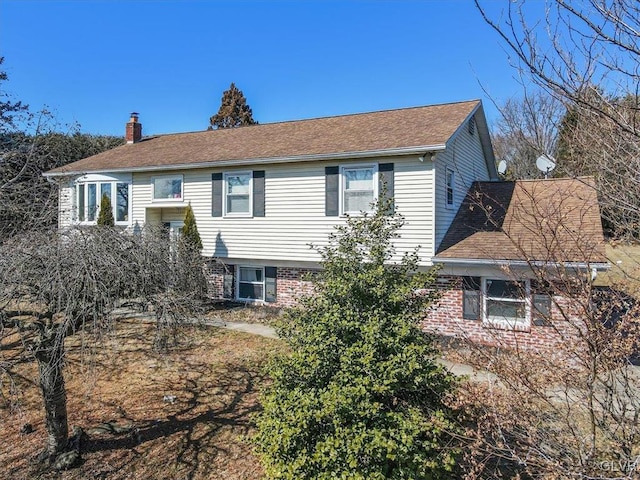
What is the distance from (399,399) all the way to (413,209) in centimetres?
724

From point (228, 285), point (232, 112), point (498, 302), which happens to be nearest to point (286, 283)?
point (228, 285)

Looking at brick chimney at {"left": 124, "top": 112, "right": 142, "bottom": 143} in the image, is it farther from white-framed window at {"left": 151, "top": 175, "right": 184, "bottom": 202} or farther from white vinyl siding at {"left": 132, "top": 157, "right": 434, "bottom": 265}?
white-framed window at {"left": 151, "top": 175, "right": 184, "bottom": 202}

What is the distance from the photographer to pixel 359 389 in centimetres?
346

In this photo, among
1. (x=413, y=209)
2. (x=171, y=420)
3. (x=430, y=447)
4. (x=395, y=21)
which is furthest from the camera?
(x=413, y=209)

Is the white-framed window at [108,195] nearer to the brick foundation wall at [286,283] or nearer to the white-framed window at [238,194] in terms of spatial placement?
the white-framed window at [238,194]

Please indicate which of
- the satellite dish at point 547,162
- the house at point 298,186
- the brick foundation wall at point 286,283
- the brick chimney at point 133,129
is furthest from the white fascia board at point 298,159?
the brick chimney at point 133,129

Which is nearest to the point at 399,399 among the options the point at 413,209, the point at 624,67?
the point at 624,67

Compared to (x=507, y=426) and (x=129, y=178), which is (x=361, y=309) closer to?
(x=507, y=426)

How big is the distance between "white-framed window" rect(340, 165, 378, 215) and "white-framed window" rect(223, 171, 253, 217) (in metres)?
3.27

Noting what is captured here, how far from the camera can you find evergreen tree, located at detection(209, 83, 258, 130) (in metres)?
36.4

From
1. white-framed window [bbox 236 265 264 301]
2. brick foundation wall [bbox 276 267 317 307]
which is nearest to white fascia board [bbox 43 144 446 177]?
brick foundation wall [bbox 276 267 317 307]

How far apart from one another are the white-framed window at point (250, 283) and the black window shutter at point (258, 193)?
2.02 metres

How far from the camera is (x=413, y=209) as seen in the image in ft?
34.2

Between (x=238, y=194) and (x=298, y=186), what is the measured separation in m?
2.31
